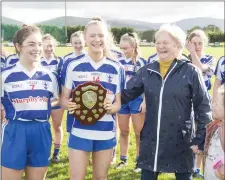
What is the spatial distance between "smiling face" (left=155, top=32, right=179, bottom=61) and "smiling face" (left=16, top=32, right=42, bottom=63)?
115 centimetres

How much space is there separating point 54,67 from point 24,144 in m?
3.17

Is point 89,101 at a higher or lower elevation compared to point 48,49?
lower

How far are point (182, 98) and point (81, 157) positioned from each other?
1.15 m

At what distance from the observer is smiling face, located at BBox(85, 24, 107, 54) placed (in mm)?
3949

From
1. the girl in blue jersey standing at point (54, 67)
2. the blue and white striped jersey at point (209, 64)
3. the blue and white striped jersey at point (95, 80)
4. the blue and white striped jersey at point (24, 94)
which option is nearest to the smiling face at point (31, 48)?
the blue and white striped jersey at point (24, 94)

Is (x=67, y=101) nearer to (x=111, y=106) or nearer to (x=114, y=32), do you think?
(x=111, y=106)

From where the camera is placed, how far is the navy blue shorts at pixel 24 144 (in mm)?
3736

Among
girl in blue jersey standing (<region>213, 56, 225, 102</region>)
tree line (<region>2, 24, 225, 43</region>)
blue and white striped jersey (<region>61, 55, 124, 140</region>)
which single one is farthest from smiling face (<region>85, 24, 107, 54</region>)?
tree line (<region>2, 24, 225, 43</region>)

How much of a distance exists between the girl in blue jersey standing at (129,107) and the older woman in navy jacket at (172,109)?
7.32ft

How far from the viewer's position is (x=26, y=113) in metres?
3.72

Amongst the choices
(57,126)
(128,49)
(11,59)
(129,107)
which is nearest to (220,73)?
(129,107)

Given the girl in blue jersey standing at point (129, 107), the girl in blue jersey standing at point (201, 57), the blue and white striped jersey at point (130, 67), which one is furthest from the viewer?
the blue and white striped jersey at point (130, 67)

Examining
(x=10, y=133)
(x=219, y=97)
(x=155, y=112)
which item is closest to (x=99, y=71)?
(x=155, y=112)

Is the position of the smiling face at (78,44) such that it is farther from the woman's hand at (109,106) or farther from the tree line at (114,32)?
the tree line at (114,32)
